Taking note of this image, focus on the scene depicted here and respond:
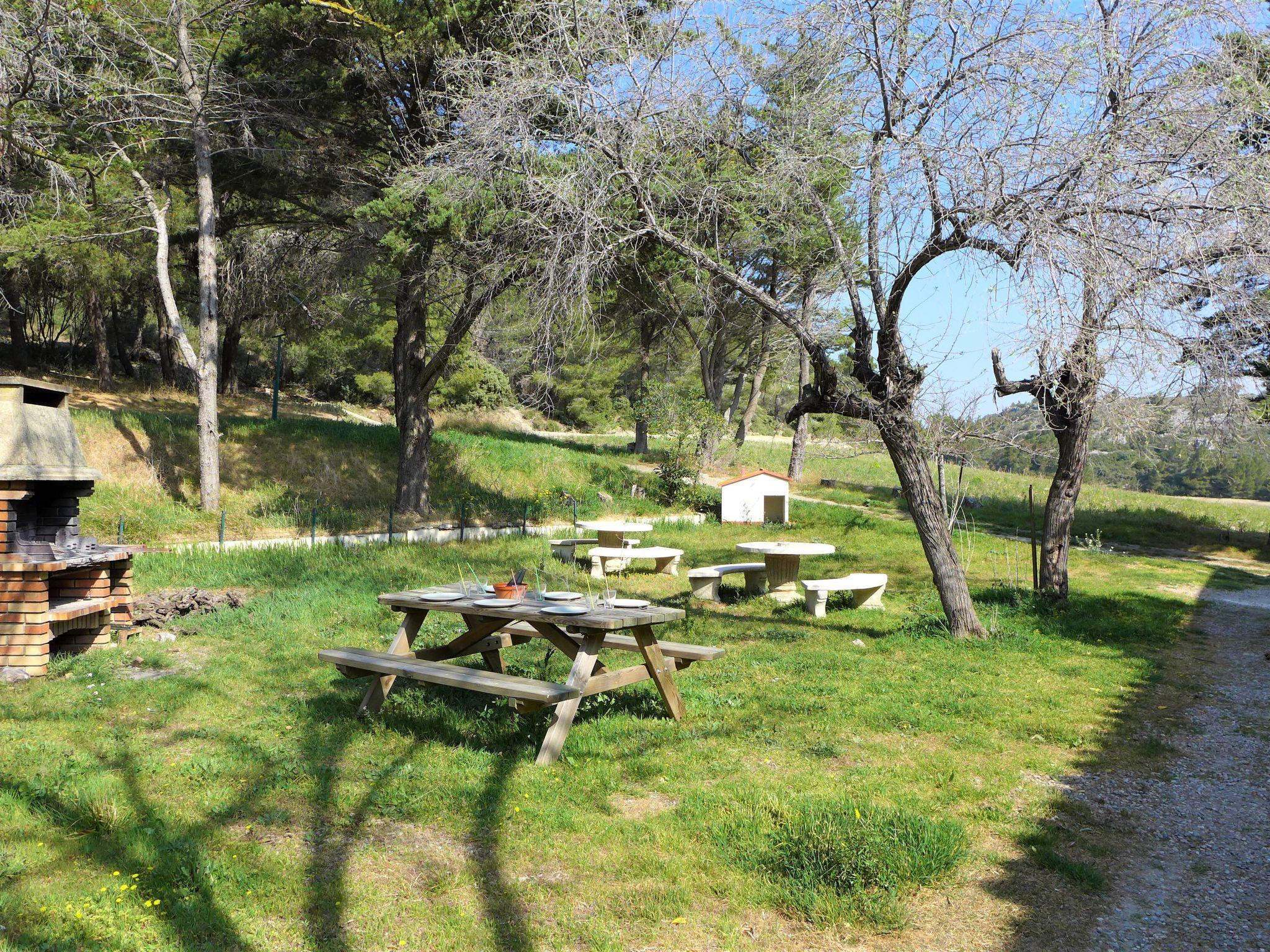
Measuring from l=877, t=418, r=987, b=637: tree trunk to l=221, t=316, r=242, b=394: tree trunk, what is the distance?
20.1m

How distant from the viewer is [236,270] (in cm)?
2114

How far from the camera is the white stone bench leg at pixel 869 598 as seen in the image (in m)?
10.3

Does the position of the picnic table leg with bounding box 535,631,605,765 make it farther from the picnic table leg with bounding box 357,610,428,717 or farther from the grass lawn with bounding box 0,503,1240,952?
the picnic table leg with bounding box 357,610,428,717

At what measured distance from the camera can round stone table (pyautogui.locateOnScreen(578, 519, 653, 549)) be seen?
12766 mm

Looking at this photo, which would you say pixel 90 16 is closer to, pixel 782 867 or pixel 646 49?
pixel 646 49

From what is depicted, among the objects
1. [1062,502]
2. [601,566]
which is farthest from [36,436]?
[1062,502]

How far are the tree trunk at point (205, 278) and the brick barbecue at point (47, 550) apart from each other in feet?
23.6

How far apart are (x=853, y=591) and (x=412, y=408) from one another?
8601 millimetres

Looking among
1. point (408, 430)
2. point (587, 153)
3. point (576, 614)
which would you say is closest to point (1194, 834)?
point (576, 614)

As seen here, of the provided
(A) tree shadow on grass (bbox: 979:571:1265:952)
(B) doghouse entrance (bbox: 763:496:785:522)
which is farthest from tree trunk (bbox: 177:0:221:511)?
(A) tree shadow on grass (bbox: 979:571:1265:952)

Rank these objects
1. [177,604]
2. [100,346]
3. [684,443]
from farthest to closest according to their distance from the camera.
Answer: [100,346], [684,443], [177,604]

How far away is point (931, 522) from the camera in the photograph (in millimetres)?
8336

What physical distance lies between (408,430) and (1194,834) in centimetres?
1359

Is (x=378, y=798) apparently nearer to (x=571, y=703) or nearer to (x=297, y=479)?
(x=571, y=703)
